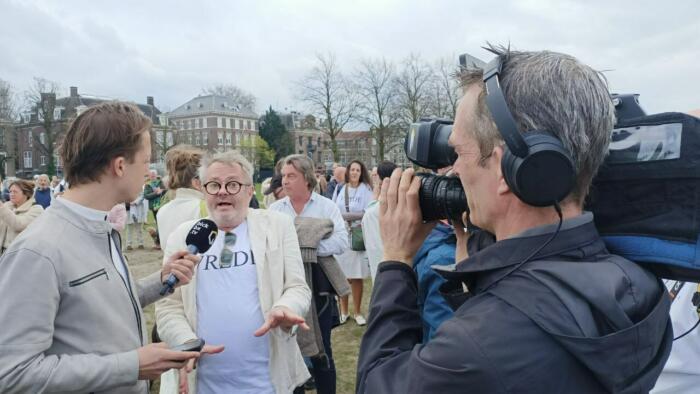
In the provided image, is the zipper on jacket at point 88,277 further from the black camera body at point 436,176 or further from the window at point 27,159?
the window at point 27,159

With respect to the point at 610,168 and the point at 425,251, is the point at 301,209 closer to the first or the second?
the point at 425,251

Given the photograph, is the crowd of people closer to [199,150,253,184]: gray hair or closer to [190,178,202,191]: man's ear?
[199,150,253,184]: gray hair

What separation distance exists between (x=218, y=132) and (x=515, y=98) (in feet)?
284

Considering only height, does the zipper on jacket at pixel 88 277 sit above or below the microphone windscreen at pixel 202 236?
below

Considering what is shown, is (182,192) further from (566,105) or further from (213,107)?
(213,107)

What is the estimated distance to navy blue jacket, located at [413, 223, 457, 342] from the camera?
1.42 meters

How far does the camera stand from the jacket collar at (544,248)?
106cm

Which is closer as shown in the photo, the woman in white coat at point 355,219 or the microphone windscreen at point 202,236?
the microphone windscreen at point 202,236

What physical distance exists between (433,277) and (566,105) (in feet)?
2.20

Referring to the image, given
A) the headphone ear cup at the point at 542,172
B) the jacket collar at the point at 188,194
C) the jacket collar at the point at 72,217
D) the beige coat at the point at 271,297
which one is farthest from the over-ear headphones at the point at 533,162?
the jacket collar at the point at 188,194

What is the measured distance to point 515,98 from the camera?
1.08m

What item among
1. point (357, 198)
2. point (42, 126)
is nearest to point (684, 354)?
point (357, 198)

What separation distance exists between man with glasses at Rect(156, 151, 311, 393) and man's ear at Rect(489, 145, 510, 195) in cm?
162

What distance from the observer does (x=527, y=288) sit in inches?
38.5
